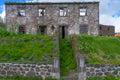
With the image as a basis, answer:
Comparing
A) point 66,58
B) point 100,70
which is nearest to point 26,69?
point 66,58

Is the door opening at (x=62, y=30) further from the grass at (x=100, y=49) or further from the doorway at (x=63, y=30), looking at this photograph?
the grass at (x=100, y=49)

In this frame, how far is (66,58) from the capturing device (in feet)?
76.3

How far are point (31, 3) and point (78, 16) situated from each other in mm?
6836

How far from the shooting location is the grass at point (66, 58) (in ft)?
69.7

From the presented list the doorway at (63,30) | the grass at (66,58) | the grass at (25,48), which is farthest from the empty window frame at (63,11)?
the grass at (25,48)

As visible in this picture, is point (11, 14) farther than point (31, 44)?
Yes

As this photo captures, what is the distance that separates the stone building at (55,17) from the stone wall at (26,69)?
19535 millimetres

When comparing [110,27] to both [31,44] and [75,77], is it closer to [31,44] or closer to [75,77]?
[31,44]

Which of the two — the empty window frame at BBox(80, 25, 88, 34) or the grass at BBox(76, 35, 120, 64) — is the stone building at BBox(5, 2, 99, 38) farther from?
the grass at BBox(76, 35, 120, 64)

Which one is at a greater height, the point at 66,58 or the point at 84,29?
the point at 84,29

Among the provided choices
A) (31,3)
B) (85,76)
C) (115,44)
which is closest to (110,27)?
(31,3)

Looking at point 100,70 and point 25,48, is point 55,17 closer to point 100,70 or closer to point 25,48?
point 25,48

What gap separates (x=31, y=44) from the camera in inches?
957

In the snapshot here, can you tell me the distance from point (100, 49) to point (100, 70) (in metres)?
4.14
